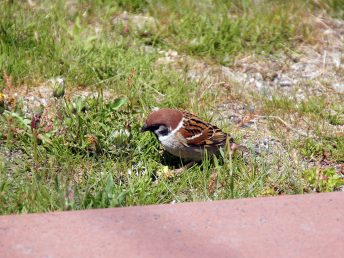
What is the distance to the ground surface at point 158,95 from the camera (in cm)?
453

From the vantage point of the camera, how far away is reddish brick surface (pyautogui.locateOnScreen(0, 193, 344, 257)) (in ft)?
10.7

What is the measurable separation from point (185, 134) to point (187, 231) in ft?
5.17

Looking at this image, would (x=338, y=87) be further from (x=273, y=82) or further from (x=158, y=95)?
(x=158, y=95)

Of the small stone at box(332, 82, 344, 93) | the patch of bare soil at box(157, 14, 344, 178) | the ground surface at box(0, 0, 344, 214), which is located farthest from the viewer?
the small stone at box(332, 82, 344, 93)

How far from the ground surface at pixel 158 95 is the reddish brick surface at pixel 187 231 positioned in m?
0.43

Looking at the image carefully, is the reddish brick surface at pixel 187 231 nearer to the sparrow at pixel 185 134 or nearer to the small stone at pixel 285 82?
the sparrow at pixel 185 134

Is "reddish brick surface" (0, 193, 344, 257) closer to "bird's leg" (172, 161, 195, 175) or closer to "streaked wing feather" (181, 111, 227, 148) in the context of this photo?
"bird's leg" (172, 161, 195, 175)

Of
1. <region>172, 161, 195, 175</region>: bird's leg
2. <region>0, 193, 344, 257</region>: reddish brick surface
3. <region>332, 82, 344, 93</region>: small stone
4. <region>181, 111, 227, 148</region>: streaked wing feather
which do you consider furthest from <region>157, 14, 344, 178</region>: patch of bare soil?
<region>0, 193, 344, 257</region>: reddish brick surface

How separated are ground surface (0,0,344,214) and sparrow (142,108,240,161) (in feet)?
0.48

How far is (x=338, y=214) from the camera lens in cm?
365

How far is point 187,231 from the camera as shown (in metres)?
3.44

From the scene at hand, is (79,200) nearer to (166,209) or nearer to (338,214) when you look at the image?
(166,209)

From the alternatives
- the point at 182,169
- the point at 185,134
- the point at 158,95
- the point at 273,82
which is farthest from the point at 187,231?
the point at 273,82

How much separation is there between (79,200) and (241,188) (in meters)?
1.08
